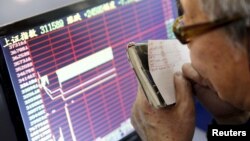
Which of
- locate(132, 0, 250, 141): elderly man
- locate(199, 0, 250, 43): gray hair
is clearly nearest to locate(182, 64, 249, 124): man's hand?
locate(132, 0, 250, 141): elderly man

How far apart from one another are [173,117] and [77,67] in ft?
0.77

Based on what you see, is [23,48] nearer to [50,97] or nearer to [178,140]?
[50,97]

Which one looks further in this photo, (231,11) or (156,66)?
(156,66)

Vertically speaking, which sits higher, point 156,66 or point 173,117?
point 156,66

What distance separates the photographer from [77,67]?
0.88 metres

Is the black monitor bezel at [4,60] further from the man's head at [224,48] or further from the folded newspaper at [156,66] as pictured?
the man's head at [224,48]

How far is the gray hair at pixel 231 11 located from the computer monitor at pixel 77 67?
32 centimetres

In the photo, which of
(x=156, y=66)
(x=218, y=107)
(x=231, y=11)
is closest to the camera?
(x=231, y=11)

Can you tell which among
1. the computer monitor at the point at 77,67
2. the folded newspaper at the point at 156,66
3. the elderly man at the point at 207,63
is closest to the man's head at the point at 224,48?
the elderly man at the point at 207,63

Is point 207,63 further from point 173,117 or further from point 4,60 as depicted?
point 4,60

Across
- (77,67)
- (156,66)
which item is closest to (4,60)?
(77,67)

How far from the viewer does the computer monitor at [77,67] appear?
2.57 ft

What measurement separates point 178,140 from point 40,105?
305 mm

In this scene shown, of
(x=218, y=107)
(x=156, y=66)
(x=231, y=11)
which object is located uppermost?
(x=231, y=11)
